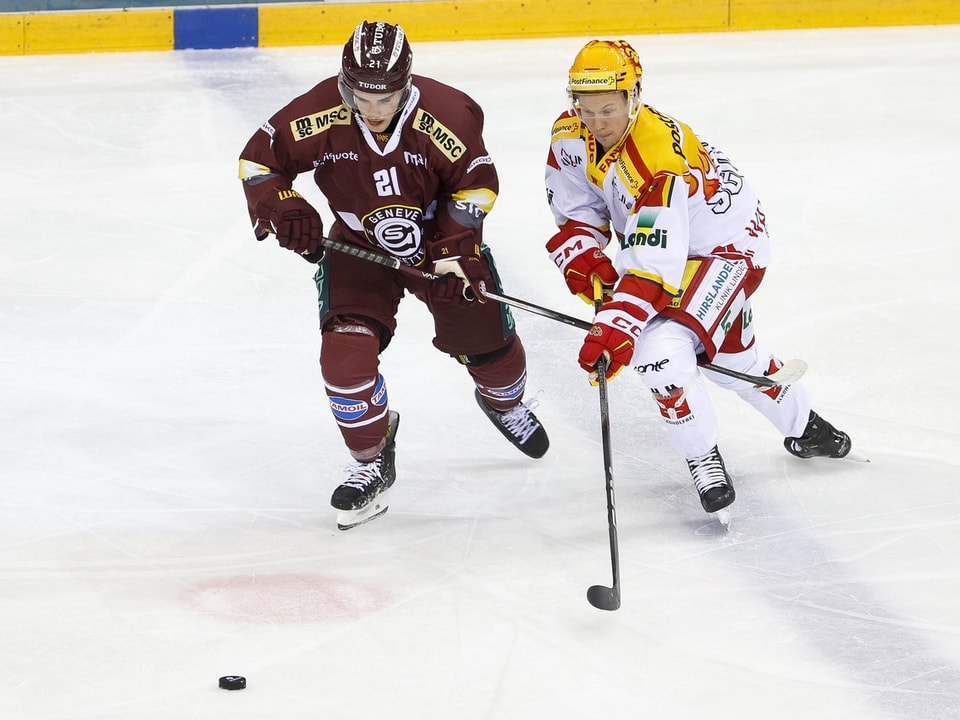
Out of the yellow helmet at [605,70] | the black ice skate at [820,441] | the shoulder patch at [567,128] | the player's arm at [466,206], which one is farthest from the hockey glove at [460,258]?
the black ice skate at [820,441]

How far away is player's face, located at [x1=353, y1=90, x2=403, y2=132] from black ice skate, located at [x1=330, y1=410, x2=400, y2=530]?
2.28ft

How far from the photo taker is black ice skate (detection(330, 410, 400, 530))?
2785 millimetres

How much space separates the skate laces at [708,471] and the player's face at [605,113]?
709 millimetres

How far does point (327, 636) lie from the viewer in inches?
93.3

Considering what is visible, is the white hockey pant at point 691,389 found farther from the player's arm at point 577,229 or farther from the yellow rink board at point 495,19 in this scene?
the yellow rink board at point 495,19

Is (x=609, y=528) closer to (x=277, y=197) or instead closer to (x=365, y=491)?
(x=365, y=491)

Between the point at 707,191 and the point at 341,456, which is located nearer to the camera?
the point at 707,191

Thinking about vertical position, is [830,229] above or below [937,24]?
below

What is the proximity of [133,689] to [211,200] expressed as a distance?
270 cm

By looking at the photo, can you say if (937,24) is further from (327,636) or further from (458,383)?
(327,636)

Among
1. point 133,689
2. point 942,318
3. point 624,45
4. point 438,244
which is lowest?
point 133,689

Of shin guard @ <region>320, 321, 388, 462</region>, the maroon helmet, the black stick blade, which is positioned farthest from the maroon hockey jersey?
the black stick blade

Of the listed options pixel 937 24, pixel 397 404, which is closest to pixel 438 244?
pixel 397 404

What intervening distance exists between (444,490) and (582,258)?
61 centimetres
